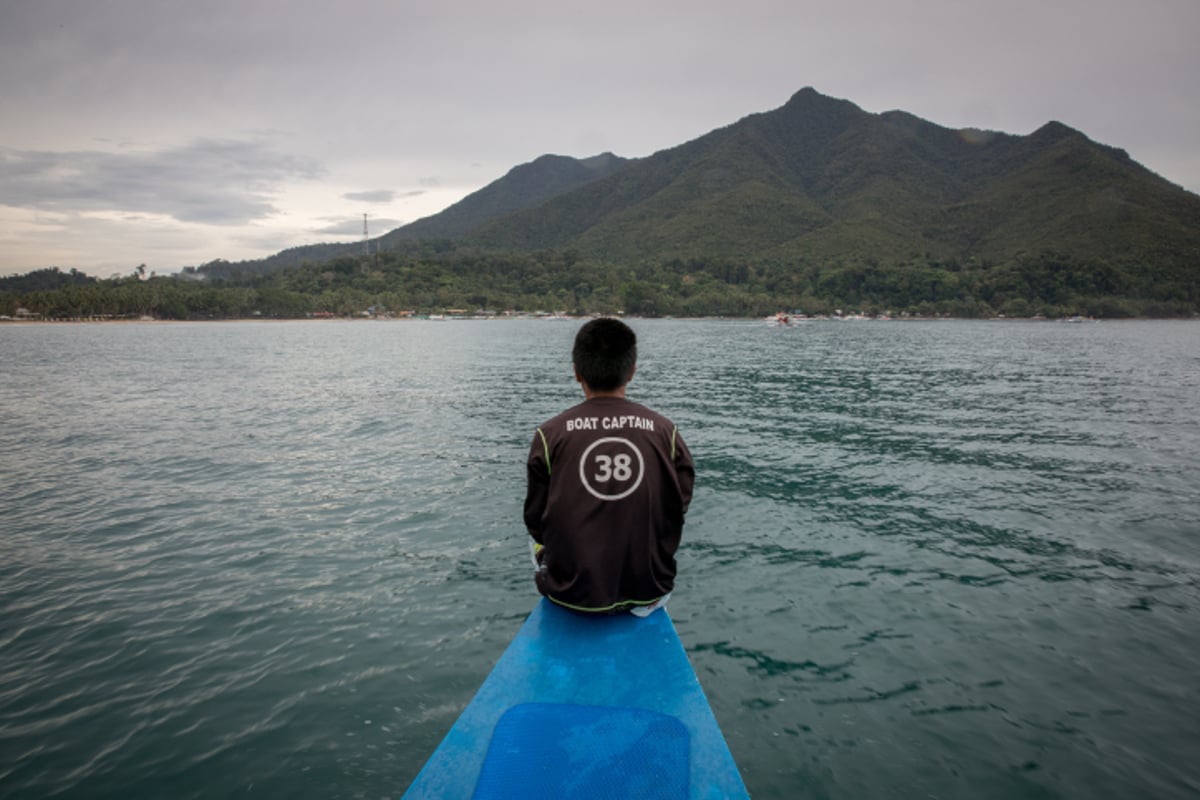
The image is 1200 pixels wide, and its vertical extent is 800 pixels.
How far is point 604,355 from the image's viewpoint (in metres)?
4.58

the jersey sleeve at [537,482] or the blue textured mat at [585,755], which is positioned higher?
the jersey sleeve at [537,482]

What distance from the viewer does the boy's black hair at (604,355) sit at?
4.58 m

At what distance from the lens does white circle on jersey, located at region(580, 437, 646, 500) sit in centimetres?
422

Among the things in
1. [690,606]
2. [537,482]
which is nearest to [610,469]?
[537,482]

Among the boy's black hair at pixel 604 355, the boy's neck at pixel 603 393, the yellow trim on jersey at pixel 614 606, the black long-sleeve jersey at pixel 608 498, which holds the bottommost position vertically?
the yellow trim on jersey at pixel 614 606

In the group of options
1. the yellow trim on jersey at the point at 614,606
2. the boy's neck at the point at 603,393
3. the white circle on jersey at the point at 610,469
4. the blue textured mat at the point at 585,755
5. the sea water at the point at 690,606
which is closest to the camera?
the blue textured mat at the point at 585,755

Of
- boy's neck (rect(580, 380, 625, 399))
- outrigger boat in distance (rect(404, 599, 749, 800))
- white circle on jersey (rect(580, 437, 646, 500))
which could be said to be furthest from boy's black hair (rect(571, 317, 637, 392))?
outrigger boat in distance (rect(404, 599, 749, 800))

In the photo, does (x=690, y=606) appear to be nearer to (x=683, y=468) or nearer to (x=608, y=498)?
(x=683, y=468)

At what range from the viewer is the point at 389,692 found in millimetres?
6578

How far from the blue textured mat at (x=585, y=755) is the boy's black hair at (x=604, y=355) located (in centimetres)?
232

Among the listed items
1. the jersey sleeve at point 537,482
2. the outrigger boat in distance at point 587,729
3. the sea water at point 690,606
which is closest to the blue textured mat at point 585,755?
the outrigger boat in distance at point 587,729

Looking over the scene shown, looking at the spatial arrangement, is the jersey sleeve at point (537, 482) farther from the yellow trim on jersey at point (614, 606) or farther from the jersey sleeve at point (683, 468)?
the jersey sleeve at point (683, 468)

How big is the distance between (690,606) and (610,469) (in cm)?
517

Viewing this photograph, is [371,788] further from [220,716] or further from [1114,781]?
[1114,781]
